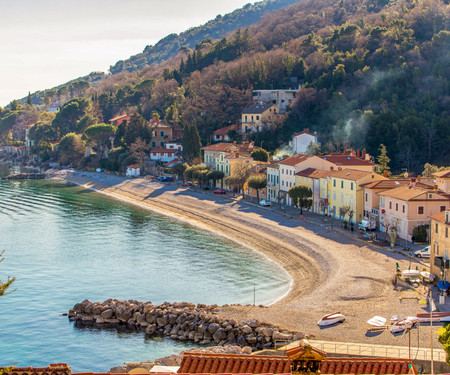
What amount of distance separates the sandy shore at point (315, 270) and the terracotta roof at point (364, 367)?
771 centimetres

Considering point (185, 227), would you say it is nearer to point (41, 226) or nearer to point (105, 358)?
point (41, 226)

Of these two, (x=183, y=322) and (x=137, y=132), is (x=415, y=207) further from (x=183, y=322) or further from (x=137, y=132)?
(x=137, y=132)

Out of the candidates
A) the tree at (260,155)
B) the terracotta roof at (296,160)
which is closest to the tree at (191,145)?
the tree at (260,155)

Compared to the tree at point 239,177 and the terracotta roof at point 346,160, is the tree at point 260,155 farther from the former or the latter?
the terracotta roof at point 346,160

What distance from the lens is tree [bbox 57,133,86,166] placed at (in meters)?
121

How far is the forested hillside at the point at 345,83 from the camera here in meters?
76.6

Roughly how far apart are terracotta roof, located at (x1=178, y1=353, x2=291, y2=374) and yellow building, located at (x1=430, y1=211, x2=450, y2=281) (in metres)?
17.5

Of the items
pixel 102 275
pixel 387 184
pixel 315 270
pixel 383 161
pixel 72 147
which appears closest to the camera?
pixel 315 270

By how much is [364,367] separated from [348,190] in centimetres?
3560

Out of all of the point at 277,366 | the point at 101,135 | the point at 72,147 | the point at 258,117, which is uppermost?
the point at 258,117

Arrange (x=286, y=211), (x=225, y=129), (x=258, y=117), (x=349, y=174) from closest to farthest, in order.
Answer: (x=349, y=174) < (x=286, y=211) < (x=258, y=117) < (x=225, y=129)

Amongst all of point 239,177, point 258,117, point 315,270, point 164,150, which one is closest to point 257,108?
point 258,117

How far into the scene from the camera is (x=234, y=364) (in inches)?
750

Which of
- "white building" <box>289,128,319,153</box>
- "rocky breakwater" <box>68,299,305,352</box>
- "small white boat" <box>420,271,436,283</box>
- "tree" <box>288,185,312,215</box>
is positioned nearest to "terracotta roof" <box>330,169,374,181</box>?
"tree" <box>288,185,312,215</box>
